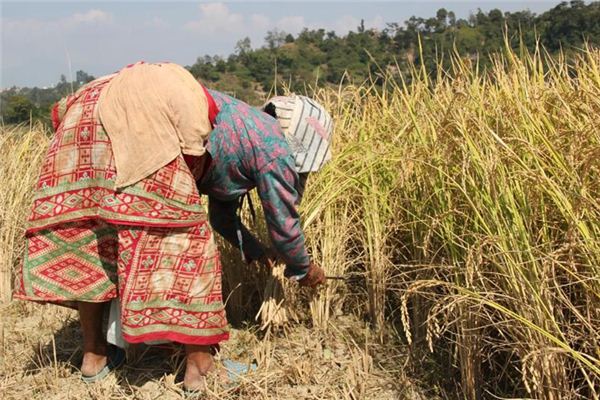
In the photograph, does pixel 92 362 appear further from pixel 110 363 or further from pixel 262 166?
pixel 262 166

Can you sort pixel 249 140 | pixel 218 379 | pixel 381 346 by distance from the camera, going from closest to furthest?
pixel 249 140, pixel 218 379, pixel 381 346

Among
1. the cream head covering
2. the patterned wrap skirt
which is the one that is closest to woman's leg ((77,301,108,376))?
the patterned wrap skirt

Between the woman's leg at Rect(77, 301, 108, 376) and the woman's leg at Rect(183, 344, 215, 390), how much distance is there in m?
0.38

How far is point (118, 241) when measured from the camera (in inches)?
78.3

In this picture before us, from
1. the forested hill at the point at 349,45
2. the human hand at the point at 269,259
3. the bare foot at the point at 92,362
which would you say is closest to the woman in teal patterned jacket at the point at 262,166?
the human hand at the point at 269,259

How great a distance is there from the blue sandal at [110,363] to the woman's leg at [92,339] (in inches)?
0.6

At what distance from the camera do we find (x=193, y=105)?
189 cm

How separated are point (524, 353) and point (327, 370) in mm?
812

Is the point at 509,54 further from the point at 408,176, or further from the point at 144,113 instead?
the point at 144,113

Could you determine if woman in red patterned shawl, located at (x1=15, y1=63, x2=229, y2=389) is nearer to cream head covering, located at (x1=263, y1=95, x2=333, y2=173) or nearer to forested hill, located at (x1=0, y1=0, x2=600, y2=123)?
cream head covering, located at (x1=263, y1=95, x2=333, y2=173)

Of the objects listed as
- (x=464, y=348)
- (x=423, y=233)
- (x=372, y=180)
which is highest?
(x=372, y=180)

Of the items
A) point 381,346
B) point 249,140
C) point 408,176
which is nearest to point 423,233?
point 408,176

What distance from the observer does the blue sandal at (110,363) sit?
89.2 inches

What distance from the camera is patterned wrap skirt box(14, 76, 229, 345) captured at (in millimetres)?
1906
